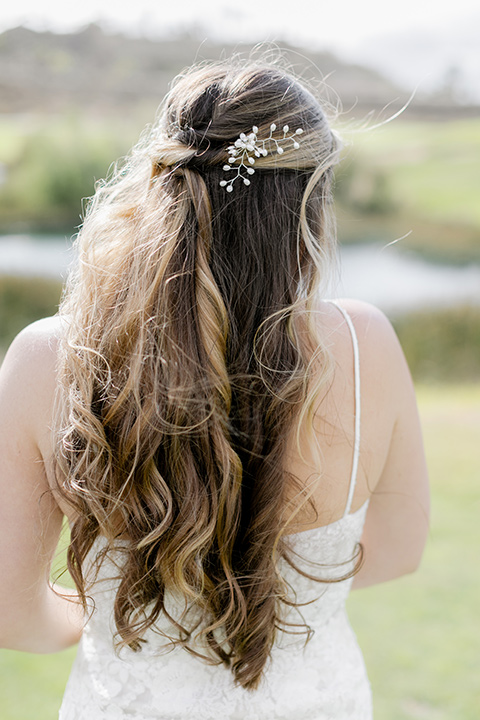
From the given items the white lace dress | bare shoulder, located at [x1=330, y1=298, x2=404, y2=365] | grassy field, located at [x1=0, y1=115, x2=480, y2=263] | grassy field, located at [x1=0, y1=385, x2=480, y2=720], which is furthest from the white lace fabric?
grassy field, located at [x1=0, y1=115, x2=480, y2=263]

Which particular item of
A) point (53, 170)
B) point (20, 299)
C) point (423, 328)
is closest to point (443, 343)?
point (423, 328)

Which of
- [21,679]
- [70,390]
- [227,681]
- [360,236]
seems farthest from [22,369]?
[360,236]

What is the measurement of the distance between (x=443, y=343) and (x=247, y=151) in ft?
20.8

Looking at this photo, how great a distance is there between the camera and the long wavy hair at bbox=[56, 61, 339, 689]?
2.83 feet

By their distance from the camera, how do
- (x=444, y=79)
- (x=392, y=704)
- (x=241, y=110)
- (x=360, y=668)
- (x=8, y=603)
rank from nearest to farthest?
(x=241, y=110) < (x=8, y=603) < (x=360, y=668) < (x=392, y=704) < (x=444, y=79)

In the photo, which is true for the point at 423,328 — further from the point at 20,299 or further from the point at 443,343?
the point at 20,299

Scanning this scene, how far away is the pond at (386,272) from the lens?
6.64 meters

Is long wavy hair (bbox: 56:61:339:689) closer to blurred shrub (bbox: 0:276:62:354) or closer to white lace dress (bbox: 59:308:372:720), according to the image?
white lace dress (bbox: 59:308:372:720)

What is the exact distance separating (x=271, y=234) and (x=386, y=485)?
555 mm

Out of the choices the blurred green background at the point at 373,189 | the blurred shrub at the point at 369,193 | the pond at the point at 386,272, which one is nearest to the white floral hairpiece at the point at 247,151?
the blurred green background at the point at 373,189

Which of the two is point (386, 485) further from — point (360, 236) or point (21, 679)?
point (360, 236)

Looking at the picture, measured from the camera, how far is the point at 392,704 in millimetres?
2404

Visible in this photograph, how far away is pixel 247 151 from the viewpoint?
854 millimetres

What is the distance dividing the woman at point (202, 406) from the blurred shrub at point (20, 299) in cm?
584
